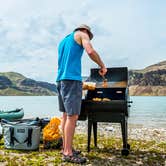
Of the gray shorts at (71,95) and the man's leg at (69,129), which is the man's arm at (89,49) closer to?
the gray shorts at (71,95)

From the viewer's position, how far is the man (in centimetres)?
669

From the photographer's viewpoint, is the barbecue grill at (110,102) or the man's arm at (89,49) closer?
the man's arm at (89,49)

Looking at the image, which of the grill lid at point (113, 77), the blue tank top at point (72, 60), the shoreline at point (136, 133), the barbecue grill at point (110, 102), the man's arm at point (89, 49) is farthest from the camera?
the shoreline at point (136, 133)

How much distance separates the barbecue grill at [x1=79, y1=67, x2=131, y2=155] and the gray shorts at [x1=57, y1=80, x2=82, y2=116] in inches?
43.4

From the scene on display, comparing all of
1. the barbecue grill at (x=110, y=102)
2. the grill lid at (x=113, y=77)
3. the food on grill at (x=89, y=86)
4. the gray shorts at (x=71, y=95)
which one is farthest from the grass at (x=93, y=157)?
the grill lid at (x=113, y=77)

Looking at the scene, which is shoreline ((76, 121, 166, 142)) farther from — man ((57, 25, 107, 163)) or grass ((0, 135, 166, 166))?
man ((57, 25, 107, 163))

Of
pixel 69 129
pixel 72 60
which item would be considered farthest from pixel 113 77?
pixel 69 129

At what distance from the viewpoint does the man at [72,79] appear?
22.0 feet

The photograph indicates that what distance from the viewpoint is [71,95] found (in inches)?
265

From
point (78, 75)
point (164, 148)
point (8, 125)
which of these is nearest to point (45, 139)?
point (8, 125)

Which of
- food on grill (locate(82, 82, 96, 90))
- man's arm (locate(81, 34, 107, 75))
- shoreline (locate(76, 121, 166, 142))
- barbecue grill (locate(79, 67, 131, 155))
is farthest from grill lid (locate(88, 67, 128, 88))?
shoreline (locate(76, 121, 166, 142))

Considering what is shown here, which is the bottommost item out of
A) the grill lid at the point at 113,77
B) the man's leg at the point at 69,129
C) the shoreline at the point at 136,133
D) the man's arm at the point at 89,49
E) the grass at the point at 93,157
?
the shoreline at the point at 136,133

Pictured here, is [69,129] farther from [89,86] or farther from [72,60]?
[89,86]

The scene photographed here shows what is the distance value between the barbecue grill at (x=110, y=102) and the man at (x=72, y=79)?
1047 mm
